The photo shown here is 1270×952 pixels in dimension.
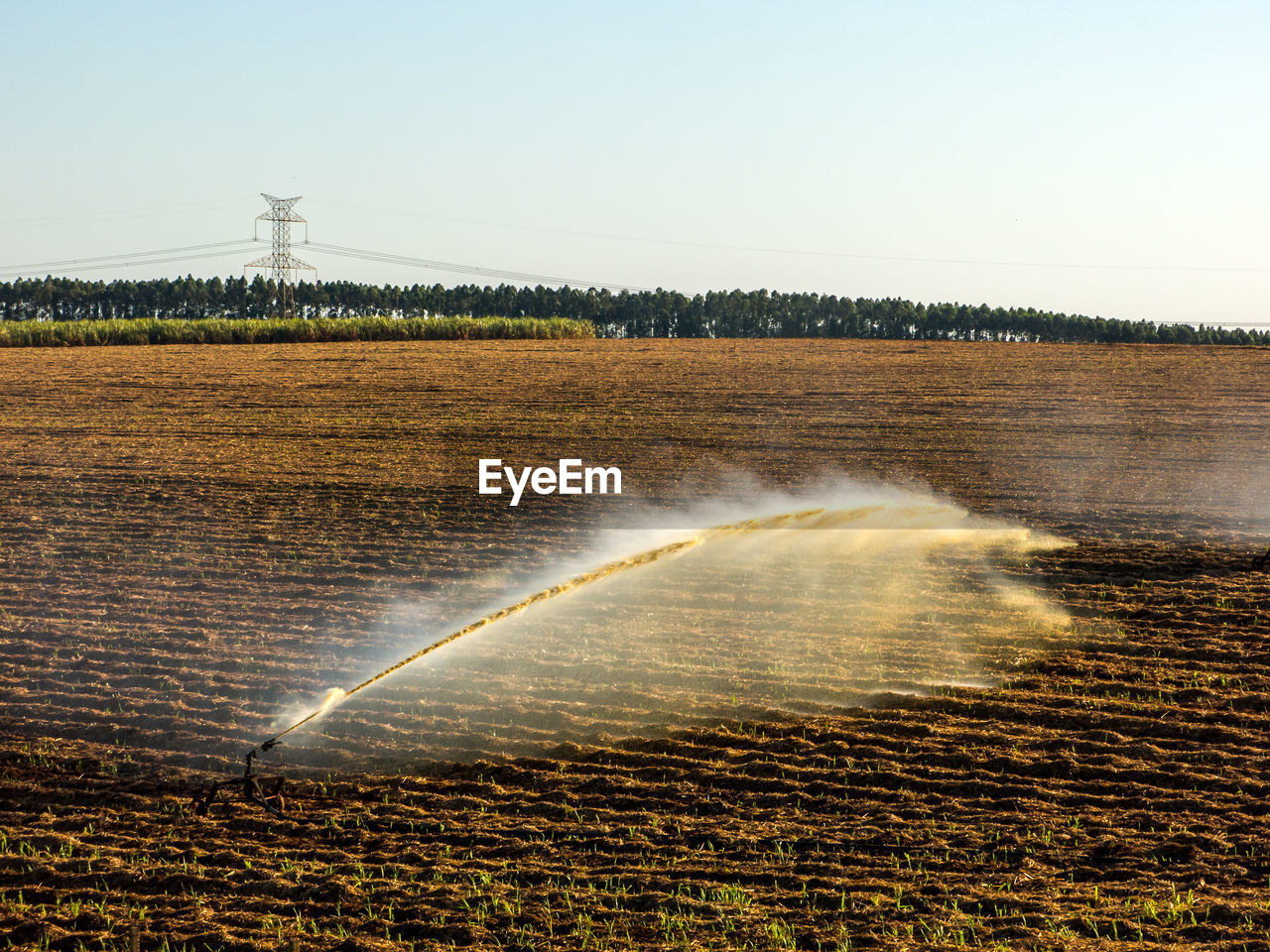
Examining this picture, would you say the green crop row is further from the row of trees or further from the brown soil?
the brown soil

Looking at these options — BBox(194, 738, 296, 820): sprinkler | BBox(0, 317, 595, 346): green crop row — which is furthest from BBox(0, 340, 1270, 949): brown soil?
BBox(0, 317, 595, 346): green crop row

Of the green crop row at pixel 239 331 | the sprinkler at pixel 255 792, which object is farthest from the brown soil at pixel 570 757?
the green crop row at pixel 239 331

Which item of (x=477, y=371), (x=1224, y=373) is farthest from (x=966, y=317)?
(x=477, y=371)

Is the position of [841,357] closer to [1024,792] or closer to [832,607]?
[832,607]

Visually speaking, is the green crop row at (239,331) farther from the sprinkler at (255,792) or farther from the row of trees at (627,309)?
the sprinkler at (255,792)

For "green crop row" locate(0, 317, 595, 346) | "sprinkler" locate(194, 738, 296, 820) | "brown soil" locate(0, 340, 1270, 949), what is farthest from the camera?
"green crop row" locate(0, 317, 595, 346)

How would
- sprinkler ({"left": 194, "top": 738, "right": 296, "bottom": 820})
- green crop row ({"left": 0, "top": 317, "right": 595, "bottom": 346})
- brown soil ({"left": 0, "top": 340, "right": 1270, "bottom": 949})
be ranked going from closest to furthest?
brown soil ({"left": 0, "top": 340, "right": 1270, "bottom": 949})
sprinkler ({"left": 194, "top": 738, "right": 296, "bottom": 820})
green crop row ({"left": 0, "top": 317, "right": 595, "bottom": 346})
